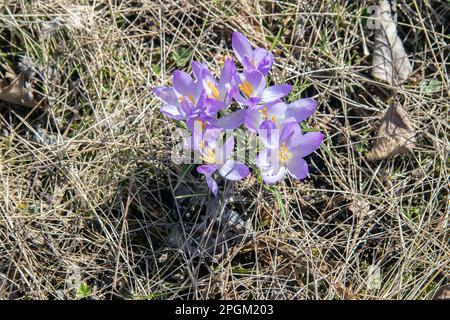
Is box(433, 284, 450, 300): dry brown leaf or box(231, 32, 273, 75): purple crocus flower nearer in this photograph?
box(231, 32, 273, 75): purple crocus flower

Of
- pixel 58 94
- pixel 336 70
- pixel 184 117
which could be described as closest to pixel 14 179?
pixel 58 94

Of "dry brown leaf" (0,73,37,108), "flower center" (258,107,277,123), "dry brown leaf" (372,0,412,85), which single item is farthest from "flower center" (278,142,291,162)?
"dry brown leaf" (0,73,37,108)

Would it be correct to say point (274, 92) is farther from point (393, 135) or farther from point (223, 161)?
point (393, 135)

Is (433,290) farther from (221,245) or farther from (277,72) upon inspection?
(277,72)

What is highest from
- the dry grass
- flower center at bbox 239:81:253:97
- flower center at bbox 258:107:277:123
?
flower center at bbox 239:81:253:97

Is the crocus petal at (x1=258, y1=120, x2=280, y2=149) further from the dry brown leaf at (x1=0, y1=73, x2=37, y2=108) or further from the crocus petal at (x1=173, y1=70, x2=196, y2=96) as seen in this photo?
the dry brown leaf at (x1=0, y1=73, x2=37, y2=108)

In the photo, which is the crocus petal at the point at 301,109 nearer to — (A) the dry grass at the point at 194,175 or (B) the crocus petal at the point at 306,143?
(B) the crocus petal at the point at 306,143

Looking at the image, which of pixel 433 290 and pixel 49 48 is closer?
pixel 433 290
